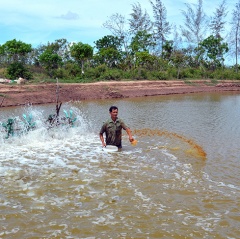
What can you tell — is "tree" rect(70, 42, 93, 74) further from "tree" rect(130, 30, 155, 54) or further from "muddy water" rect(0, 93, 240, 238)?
"muddy water" rect(0, 93, 240, 238)

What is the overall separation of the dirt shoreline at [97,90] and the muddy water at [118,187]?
1197 cm

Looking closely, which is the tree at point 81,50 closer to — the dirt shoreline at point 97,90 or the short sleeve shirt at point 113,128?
the dirt shoreline at point 97,90

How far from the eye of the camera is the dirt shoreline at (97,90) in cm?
2205

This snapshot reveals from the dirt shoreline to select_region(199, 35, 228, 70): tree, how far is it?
24.2ft

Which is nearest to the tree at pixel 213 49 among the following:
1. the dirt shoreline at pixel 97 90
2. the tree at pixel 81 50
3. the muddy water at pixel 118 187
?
the dirt shoreline at pixel 97 90

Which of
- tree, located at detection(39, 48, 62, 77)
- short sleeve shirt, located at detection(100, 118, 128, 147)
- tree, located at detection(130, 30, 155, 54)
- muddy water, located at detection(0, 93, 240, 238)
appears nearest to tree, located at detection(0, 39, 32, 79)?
tree, located at detection(39, 48, 62, 77)

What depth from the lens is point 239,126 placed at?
12273 millimetres

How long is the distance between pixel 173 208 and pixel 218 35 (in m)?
47.7

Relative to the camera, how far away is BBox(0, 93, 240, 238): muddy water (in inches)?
168

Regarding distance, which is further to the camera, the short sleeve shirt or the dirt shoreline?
the dirt shoreline

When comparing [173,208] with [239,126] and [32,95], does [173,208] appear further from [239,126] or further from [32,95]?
[32,95]

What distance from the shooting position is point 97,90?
2662 cm

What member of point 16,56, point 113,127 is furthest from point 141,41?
point 113,127

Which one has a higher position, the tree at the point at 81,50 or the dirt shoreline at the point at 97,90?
the tree at the point at 81,50
